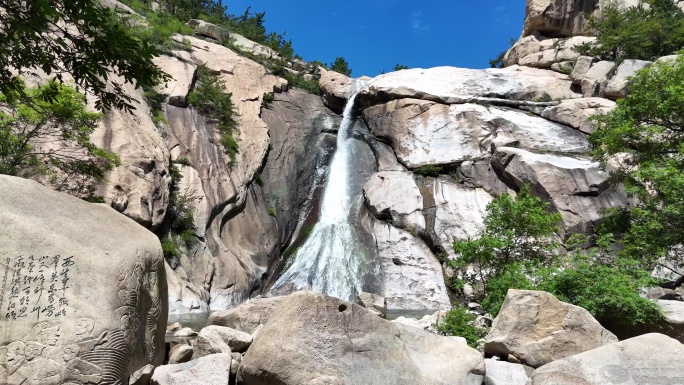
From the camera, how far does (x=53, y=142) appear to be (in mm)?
Answer: 15711

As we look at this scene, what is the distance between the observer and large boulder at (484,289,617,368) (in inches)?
283

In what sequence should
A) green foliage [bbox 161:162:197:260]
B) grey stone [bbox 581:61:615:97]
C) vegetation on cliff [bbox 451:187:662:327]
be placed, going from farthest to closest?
1. grey stone [bbox 581:61:615:97]
2. green foliage [bbox 161:162:197:260]
3. vegetation on cliff [bbox 451:187:662:327]

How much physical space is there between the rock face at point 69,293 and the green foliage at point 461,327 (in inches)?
204

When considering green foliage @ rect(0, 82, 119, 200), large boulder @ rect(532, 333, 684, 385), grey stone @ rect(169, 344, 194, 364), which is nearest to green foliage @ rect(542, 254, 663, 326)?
large boulder @ rect(532, 333, 684, 385)

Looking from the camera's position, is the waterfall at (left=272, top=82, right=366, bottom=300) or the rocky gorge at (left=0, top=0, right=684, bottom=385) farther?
the waterfall at (left=272, top=82, right=366, bottom=300)

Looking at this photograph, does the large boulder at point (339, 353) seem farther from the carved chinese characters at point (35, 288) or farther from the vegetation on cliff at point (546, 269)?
the vegetation on cliff at point (546, 269)

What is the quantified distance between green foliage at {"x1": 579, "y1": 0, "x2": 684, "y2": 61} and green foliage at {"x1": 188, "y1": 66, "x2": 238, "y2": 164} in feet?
68.0

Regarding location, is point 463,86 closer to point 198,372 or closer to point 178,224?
point 178,224

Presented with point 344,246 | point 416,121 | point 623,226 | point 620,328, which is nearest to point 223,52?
point 416,121

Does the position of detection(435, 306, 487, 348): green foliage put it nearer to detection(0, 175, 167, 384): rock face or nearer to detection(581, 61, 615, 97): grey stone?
detection(0, 175, 167, 384): rock face

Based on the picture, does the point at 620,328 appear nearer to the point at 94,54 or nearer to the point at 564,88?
the point at 94,54

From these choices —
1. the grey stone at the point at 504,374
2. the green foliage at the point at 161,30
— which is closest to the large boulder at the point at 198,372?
the grey stone at the point at 504,374

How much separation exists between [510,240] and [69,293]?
982 centimetres

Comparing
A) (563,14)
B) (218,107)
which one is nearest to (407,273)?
(218,107)
